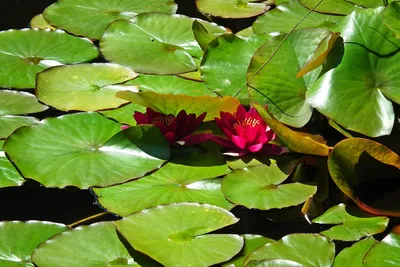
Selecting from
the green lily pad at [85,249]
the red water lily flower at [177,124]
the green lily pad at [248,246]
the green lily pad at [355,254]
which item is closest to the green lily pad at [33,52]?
the red water lily flower at [177,124]

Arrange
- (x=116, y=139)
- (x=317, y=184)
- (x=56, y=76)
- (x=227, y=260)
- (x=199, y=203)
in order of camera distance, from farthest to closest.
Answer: (x=56, y=76) < (x=116, y=139) < (x=317, y=184) < (x=199, y=203) < (x=227, y=260)

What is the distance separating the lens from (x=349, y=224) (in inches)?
62.1

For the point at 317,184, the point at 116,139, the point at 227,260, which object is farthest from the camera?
the point at 116,139

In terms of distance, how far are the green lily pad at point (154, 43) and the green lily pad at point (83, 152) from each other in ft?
1.14

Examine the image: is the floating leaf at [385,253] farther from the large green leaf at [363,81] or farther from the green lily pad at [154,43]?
the green lily pad at [154,43]

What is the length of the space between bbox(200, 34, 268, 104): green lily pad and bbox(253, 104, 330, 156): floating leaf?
32 cm

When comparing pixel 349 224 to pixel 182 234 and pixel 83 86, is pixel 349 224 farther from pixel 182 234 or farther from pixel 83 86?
pixel 83 86

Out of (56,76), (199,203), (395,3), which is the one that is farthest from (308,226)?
(56,76)

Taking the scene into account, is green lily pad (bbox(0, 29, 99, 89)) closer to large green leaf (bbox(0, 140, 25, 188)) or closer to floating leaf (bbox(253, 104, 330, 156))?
large green leaf (bbox(0, 140, 25, 188))

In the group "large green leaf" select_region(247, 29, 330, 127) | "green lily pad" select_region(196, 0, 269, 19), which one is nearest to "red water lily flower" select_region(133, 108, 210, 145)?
"large green leaf" select_region(247, 29, 330, 127)

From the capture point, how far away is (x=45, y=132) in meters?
1.87

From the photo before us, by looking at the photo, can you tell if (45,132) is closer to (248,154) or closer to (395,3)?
(248,154)

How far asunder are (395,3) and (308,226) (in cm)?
71

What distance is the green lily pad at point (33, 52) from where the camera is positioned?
2.19 m
